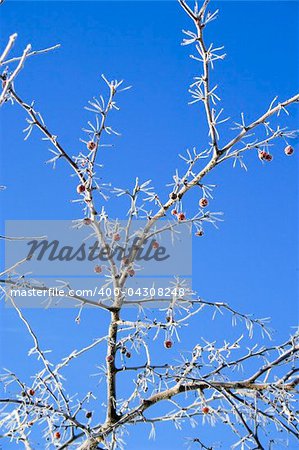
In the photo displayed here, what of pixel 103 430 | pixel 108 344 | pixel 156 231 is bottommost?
pixel 103 430

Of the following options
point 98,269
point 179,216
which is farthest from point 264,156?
point 98,269

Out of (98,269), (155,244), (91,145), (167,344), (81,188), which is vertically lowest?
(167,344)

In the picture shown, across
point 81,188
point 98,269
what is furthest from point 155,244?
point 81,188

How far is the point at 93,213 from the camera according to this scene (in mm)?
3262

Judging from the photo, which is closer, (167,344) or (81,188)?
(167,344)

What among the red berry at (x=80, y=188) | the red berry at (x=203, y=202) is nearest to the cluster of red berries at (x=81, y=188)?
the red berry at (x=80, y=188)

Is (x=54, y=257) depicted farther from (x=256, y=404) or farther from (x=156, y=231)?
(x=256, y=404)

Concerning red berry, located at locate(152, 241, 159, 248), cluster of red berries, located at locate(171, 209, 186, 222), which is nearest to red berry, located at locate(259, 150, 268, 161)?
cluster of red berries, located at locate(171, 209, 186, 222)

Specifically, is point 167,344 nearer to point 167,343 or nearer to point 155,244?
point 167,343

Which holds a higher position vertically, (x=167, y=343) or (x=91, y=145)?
(x=91, y=145)

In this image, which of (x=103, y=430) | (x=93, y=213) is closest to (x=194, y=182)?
(x=93, y=213)

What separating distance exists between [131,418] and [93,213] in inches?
42.5

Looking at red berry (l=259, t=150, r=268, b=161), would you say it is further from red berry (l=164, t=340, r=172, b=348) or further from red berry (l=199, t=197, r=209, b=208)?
red berry (l=164, t=340, r=172, b=348)

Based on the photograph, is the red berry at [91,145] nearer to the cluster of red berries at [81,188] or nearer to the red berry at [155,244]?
the cluster of red berries at [81,188]
